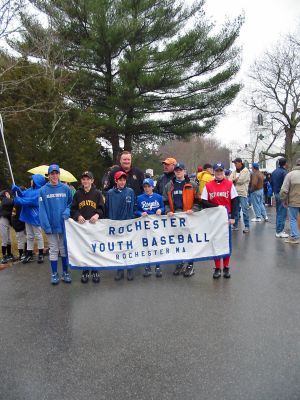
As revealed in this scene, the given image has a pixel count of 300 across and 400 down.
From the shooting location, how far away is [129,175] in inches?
274

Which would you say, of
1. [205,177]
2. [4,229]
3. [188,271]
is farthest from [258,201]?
[4,229]

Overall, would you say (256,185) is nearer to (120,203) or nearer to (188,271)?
(188,271)

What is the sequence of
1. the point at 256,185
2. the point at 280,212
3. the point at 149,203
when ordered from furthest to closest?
the point at 256,185, the point at 280,212, the point at 149,203

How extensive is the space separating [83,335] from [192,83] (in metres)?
21.3

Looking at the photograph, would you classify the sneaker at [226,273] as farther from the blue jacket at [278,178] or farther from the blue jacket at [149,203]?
the blue jacket at [278,178]

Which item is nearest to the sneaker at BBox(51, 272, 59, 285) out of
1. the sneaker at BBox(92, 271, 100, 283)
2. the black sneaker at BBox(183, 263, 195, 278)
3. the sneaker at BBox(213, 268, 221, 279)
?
the sneaker at BBox(92, 271, 100, 283)

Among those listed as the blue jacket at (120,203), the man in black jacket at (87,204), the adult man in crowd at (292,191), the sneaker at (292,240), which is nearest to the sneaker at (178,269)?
the blue jacket at (120,203)

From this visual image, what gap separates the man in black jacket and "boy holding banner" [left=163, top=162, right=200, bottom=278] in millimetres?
1224

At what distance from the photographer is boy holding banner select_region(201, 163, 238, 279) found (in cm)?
634

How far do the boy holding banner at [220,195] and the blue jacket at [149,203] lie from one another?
77 centimetres

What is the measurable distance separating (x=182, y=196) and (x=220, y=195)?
2.11 feet

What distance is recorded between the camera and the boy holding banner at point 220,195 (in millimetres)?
6340

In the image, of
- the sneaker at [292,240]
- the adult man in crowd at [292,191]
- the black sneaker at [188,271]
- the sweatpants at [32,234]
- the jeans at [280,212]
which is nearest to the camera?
the black sneaker at [188,271]

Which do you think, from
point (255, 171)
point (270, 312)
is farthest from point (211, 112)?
point (270, 312)
